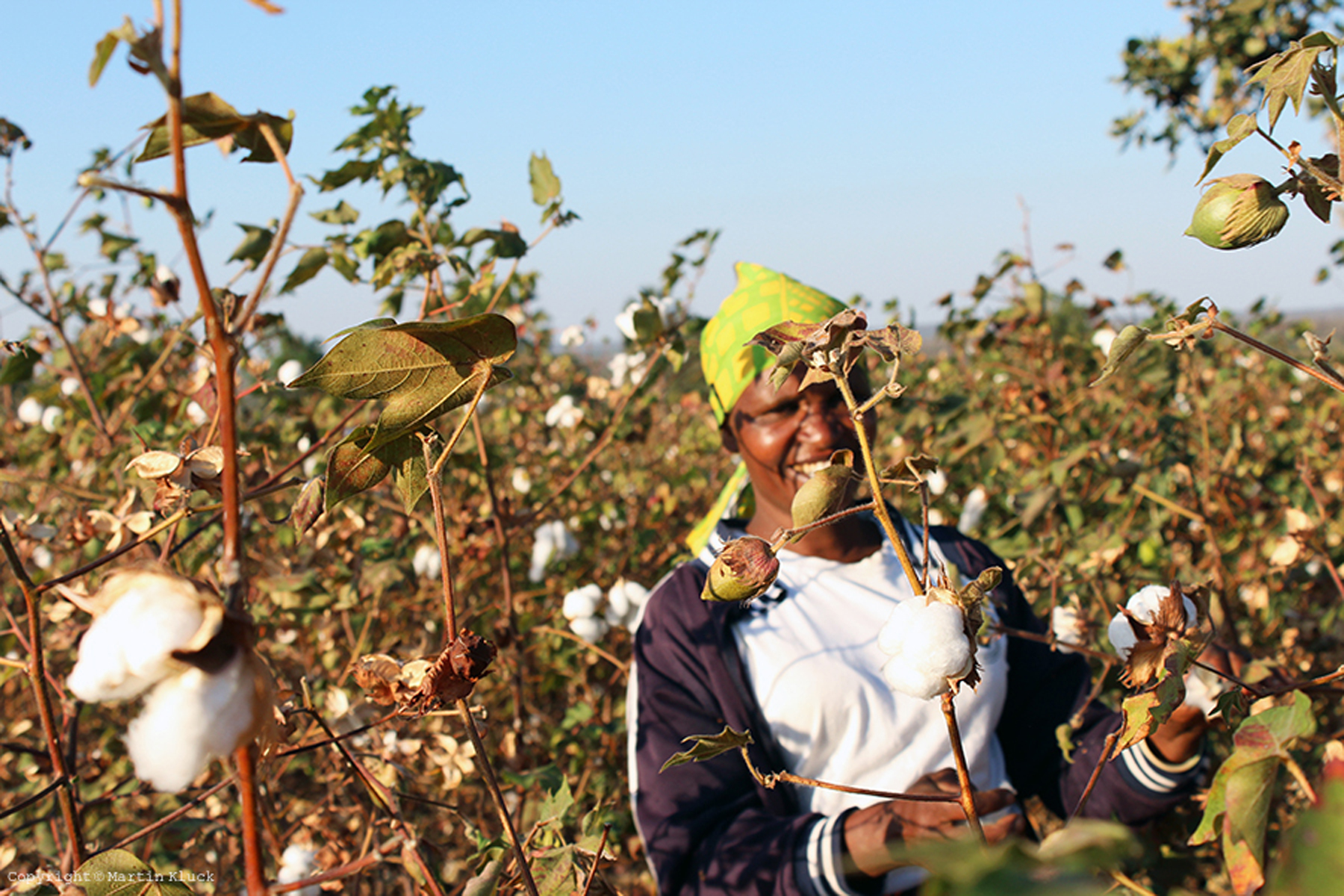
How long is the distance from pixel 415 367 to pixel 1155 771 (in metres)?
1.05

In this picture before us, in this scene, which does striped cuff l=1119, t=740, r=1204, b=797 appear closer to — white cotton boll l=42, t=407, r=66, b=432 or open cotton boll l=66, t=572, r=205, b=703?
open cotton boll l=66, t=572, r=205, b=703

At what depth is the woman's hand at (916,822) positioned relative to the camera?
0.77 meters

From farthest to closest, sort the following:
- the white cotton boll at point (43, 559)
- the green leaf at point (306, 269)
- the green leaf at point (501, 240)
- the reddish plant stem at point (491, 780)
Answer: the white cotton boll at point (43, 559) → the green leaf at point (501, 240) → the green leaf at point (306, 269) → the reddish plant stem at point (491, 780)

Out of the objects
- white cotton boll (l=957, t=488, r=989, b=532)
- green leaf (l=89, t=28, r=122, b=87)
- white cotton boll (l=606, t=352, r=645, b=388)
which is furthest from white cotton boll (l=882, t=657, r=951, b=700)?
white cotton boll (l=606, t=352, r=645, b=388)

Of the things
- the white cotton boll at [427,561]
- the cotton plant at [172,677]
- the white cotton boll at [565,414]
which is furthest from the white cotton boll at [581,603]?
the cotton plant at [172,677]

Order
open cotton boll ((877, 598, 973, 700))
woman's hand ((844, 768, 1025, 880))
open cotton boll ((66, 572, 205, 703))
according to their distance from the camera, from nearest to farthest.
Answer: open cotton boll ((66, 572, 205, 703))
open cotton boll ((877, 598, 973, 700))
woman's hand ((844, 768, 1025, 880))

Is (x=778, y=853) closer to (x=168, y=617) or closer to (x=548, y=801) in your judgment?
(x=548, y=801)

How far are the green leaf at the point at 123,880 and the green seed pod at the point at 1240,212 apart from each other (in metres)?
0.74

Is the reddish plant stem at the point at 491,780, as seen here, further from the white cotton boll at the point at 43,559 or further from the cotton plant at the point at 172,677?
the white cotton boll at the point at 43,559

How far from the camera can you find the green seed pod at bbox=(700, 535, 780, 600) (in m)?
0.52

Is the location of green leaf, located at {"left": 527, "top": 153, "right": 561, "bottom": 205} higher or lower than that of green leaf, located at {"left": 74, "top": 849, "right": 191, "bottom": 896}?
higher

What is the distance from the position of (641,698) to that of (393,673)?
62 cm

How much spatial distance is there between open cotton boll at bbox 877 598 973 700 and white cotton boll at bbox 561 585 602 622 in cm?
120

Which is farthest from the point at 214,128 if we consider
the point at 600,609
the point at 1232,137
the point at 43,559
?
A: the point at 43,559
